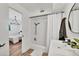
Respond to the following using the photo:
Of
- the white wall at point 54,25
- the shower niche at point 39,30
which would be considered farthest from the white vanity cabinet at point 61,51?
the shower niche at point 39,30

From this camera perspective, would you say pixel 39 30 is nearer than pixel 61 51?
No

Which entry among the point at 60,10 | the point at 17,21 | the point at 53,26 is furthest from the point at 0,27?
the point at 17,21

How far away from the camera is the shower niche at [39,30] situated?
3.12 m

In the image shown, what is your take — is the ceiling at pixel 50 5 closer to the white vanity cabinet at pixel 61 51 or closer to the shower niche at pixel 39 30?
the shower niche at pixel 39 30

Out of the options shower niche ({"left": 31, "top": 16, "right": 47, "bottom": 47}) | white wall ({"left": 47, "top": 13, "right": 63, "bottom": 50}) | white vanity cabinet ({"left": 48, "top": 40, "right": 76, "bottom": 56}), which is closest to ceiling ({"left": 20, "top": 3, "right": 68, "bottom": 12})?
white wall ({"left": 47, "top": 13, "right": 63, "bottom": 50})

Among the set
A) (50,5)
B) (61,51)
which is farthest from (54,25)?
(61,51)

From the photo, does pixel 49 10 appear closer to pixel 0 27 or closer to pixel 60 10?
pixel 60 10

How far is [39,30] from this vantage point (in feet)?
10.9

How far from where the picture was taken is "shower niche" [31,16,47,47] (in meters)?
3.12

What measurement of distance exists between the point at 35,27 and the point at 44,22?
533 millimetres

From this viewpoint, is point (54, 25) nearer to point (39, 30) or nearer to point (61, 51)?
point (39, 30)

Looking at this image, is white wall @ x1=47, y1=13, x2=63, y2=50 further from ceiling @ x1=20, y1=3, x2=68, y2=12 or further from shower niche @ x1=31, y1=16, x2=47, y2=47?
shower niche @ x1=31, y1=16, x2=47, y2=47

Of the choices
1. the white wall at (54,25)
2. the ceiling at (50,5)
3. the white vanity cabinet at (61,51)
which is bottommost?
the white vanity cabinet at (61,51)

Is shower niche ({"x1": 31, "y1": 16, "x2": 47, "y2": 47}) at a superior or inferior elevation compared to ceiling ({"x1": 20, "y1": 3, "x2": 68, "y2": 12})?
inferior
